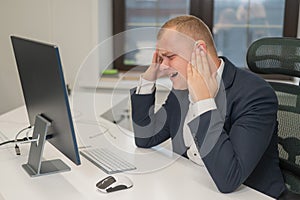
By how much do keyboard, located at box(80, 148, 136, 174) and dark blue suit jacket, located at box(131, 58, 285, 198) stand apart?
24cm

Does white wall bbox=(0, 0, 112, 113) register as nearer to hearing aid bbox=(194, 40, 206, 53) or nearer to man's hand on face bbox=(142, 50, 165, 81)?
man's hand on face bbox=(142, 50, 165, 81)

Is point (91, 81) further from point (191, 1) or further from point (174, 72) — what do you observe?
point (174, 72)

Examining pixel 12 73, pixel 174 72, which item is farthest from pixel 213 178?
pixel 12 73

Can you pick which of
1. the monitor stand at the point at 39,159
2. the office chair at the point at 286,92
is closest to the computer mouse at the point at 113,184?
the monitor stand at the point at 39,159

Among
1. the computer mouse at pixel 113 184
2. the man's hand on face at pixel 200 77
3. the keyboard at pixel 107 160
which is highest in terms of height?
the man's hand on face at pixel 200 77

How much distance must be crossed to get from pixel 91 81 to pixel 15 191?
5.31 feet

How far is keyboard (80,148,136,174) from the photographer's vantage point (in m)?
1.36

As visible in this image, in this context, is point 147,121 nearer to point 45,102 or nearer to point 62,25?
point 45,102

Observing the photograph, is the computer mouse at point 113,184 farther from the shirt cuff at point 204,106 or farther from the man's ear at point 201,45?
the man's ear at point 201,45

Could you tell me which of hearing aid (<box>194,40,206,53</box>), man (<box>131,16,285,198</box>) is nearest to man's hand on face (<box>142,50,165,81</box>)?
man (<box>131,16,285,198</box>)

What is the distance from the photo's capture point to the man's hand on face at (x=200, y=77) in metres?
1.19

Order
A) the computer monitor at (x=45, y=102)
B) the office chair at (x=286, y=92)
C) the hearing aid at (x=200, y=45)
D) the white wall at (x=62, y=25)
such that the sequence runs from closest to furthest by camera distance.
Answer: the computer monitor at (x=45, y=102)
the hearing aid at (x=200, y=45)
the office chair at (x=286, y=92)
the white wall at (x=62, y=25)

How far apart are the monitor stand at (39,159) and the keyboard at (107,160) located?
0.12m

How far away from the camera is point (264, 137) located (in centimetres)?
120
